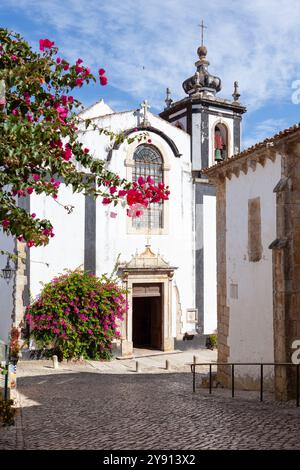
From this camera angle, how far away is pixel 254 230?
13234 millimetres

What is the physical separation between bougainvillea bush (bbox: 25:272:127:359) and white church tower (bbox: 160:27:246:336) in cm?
399

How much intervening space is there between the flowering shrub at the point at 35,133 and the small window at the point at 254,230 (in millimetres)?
6465

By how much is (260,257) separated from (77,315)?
8.32 m

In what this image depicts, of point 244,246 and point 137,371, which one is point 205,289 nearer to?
A: point 137,371

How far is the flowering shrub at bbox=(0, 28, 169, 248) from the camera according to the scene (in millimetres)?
5977

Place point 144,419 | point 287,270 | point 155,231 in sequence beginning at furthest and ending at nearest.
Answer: point 155,231, point 287,270, point 144,419

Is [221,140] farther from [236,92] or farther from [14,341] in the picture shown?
[14,341]

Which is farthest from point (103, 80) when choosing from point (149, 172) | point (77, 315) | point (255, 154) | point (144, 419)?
point (149, 172)

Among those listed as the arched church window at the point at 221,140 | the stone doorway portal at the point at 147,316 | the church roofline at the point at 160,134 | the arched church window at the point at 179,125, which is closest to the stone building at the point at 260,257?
the church roofline at the point at 160,134

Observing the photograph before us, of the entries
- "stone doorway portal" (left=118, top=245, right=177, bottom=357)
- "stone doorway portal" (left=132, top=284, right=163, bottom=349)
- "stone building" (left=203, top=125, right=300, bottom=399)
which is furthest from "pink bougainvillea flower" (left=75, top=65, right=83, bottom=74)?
"stone doorway portal" (left=132, top=284, right=163, bottom=349)

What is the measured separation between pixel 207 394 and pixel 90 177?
280 inches

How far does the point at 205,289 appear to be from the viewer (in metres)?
22.0

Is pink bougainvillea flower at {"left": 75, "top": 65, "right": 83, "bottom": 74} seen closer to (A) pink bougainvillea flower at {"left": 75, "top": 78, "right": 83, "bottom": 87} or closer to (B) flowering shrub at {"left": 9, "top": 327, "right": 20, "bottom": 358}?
(A) pink bougainvillea flower at {"left": 75, "top": 78, "right": 83, "bottom": 87}
